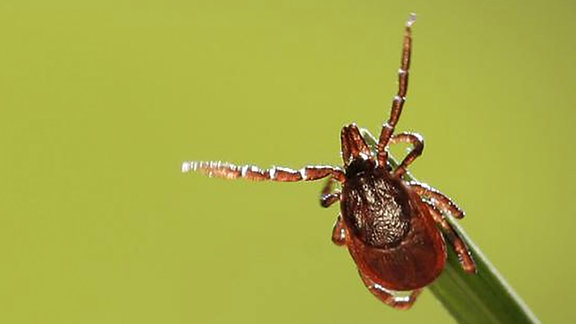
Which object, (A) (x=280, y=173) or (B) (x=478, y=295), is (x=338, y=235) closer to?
(A) (x=280, y=173)

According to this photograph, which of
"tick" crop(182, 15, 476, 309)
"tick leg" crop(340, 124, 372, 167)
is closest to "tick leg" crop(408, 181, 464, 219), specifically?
"tick" crop(182, 15, 476, 309)

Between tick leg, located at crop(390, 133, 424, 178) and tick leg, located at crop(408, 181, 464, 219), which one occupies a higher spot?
tick leg, located at crop(390, 133, 424, 178)

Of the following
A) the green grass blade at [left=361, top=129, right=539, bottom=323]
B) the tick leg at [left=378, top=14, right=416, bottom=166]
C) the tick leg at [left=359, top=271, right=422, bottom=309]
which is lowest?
the green grass blade at [left=361, top=129, right=539, bottom=323]

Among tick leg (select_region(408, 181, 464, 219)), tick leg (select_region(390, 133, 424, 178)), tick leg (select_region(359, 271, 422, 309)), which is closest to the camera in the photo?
tick leg (select_region(390, 133, 424, 178))

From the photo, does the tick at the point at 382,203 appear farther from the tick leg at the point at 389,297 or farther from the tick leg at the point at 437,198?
the tick leg at the point at 389,297

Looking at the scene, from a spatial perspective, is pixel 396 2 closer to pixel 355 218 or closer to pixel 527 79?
pixel 527 79

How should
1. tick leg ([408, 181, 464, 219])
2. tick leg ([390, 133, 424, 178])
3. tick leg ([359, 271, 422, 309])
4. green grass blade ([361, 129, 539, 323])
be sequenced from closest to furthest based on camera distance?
green grass blade ([361, 129, 539, 323]) → tick leg ([390, 133, 424, 178]) → tick leg ([408, 181, 464, 219]) → tick leg ([359, 271, 422, 309])

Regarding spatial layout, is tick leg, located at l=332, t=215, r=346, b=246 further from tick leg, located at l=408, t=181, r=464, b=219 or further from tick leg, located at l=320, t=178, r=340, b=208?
tick leg, located at l=408, t=181, r=464, b=219

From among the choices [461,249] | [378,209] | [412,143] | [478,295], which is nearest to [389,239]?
[378,209]
